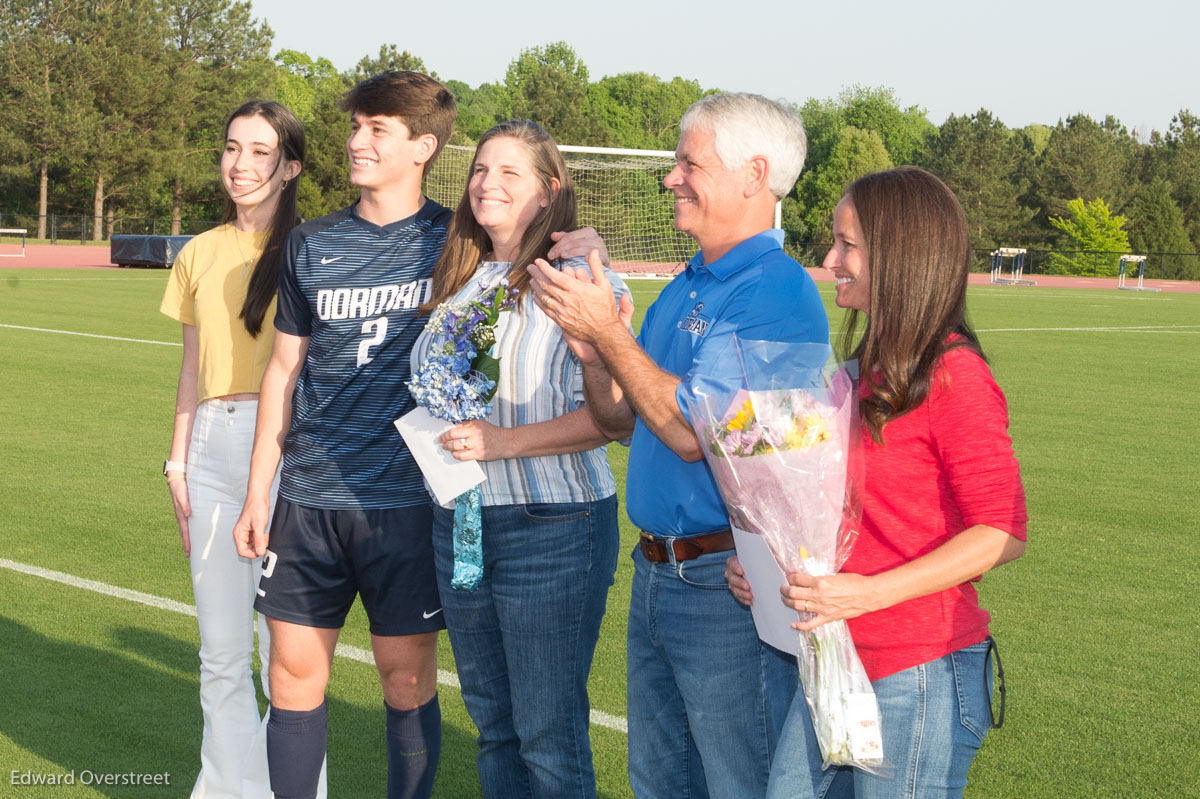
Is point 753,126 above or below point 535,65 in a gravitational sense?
below

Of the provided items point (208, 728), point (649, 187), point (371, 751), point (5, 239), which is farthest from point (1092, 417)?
point (5, 239)

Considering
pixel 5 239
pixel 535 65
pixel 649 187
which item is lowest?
pixel 5 239

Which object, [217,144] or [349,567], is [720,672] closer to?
[349,567]

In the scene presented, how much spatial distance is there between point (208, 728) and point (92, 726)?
1047mm

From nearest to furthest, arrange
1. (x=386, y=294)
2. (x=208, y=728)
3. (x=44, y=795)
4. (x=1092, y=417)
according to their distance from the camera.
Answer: (x=386, y=294) → (x=208, y=728) → (x=44, y=795) → (x=1092, y=417)

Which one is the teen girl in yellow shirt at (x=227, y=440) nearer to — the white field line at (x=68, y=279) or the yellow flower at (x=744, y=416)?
the yellow flower at (x=744, y=416)

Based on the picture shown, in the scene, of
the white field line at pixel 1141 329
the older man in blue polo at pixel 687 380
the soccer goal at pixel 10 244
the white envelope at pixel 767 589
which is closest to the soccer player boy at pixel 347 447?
the older man in blue polo at pixel 687 380

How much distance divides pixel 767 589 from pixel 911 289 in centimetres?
67

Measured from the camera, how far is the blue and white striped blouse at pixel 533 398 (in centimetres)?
313

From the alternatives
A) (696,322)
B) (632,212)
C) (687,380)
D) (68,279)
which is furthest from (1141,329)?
(68,279)

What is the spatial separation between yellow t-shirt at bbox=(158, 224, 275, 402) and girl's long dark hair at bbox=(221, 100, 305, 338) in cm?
4

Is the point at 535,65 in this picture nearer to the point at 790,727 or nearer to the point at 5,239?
the point at 5,239

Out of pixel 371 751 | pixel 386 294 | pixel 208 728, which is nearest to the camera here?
pixel 386 294

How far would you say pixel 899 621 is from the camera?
2414 millimetres
